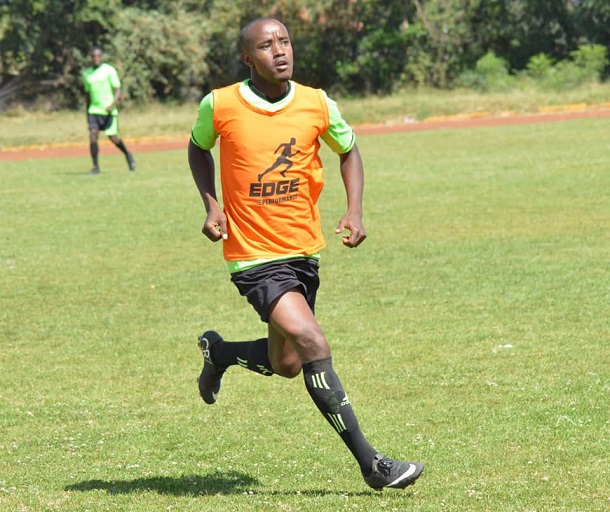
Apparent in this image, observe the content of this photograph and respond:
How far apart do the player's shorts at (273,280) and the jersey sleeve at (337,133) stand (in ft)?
2.20

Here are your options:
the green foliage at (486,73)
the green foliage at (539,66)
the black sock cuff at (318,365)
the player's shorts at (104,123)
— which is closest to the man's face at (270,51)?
the black sock cuff at (318,365)

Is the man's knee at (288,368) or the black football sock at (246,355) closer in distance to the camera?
the man's knee at (288,368)

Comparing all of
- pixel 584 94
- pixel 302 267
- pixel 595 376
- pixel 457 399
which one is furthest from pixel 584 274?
pixel 584 94

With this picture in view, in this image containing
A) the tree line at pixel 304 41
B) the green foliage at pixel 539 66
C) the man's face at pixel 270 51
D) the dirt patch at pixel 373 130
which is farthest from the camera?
the tree line at pixel 304 41

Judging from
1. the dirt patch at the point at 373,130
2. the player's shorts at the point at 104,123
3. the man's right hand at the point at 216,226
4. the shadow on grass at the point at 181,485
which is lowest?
the dirt patch at the point at 373,130

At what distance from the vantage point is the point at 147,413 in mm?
7344

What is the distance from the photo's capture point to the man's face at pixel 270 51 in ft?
18.3

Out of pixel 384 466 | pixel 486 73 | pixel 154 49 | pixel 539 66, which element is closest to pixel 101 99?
pixel 384 466

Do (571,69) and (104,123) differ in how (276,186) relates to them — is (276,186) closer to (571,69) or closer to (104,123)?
(104,123)

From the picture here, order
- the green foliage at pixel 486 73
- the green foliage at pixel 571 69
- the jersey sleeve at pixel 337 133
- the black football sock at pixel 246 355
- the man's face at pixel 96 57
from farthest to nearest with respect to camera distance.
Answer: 1. the green foliage at pixel 486 73
2. the green foliage at pixel 571 69
3. the man's face at pixel 96 57
4. the black football sock at pixel 246 355
5. the jersey sleeve at pixel 337 133

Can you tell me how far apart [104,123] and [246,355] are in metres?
17.0

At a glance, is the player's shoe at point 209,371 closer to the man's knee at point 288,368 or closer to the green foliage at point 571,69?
the man's knee at point 288,368

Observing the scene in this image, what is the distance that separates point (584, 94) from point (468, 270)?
2598cm

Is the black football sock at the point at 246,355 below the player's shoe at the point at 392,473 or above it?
above
